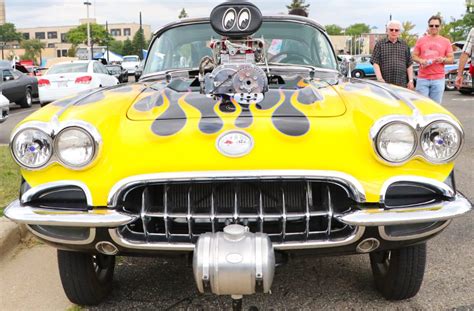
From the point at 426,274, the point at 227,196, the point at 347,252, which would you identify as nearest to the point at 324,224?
the point at 347,252

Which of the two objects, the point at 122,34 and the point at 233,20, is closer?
the point at 233,20

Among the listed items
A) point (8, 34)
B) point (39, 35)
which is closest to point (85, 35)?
point (8, 34)

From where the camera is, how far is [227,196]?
2.43 m

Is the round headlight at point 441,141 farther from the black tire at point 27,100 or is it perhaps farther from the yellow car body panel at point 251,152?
the black tire at point 27,100

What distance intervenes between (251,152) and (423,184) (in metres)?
0.78

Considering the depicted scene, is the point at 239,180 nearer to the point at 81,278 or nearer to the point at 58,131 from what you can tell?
the point at 58,131

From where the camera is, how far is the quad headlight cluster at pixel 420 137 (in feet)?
7.70

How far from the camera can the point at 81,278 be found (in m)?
2.73

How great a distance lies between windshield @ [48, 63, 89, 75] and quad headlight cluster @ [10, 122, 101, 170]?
37.5 feet

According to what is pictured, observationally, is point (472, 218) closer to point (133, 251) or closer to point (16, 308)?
point (133, 251)

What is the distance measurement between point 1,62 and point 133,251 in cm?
1572

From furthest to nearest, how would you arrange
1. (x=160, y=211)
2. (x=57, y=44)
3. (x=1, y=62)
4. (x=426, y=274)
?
(x=57, y=44)
(x=1, y=62)
(x=426, y=274)
(x=160, y=211)

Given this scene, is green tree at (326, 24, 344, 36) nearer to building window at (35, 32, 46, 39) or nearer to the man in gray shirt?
building window at (35, 32, 46, 39)

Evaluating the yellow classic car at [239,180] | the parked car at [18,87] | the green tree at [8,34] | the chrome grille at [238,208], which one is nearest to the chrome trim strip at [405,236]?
the yellow classic car at [239,180]
